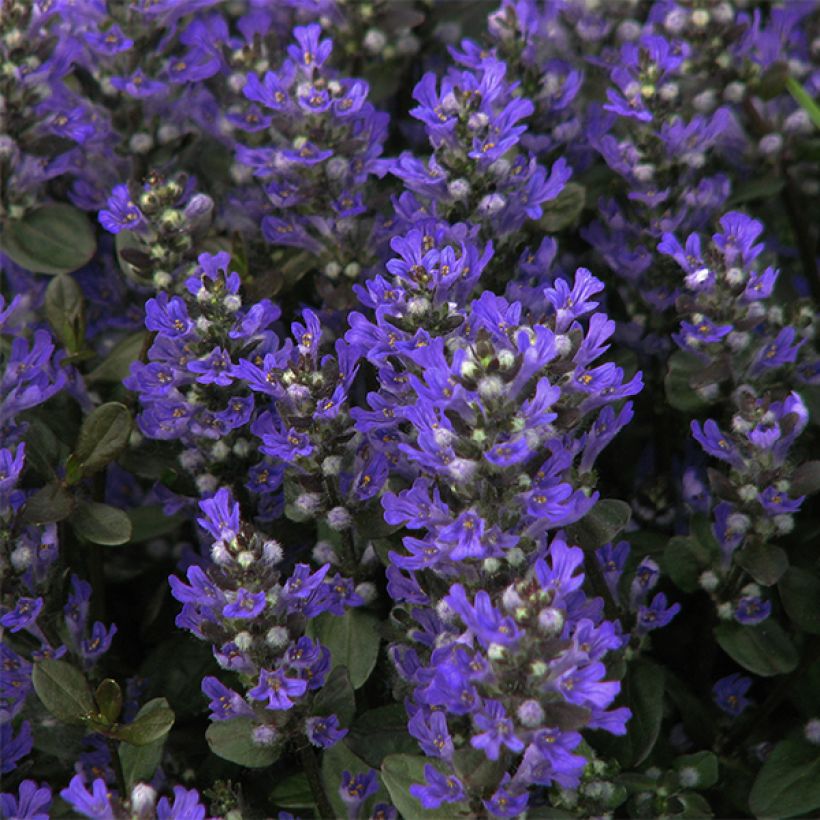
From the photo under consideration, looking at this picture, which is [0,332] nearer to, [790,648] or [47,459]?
[47,459]

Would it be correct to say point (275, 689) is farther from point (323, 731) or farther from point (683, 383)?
point (683, 383)

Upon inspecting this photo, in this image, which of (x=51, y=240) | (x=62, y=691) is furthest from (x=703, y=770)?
(x=51, y=240)

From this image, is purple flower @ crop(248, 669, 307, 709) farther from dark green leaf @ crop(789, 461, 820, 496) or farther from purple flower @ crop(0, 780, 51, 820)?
dark green leaf @ crop(789, 461, 820, 496)

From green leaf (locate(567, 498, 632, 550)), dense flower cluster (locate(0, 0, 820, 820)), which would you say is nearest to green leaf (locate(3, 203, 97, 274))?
dense flower cluster (locate(0, 0, 820, 820))

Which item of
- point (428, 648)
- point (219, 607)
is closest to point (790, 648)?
point (428, 648)

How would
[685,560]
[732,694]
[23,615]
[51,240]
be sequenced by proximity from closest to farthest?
[23,615]
[685,560]
[732,694]
[51,240]

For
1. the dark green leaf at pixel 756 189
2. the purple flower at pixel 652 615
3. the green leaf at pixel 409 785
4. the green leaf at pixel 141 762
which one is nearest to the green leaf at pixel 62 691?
the green leaf at pixel 141 762
